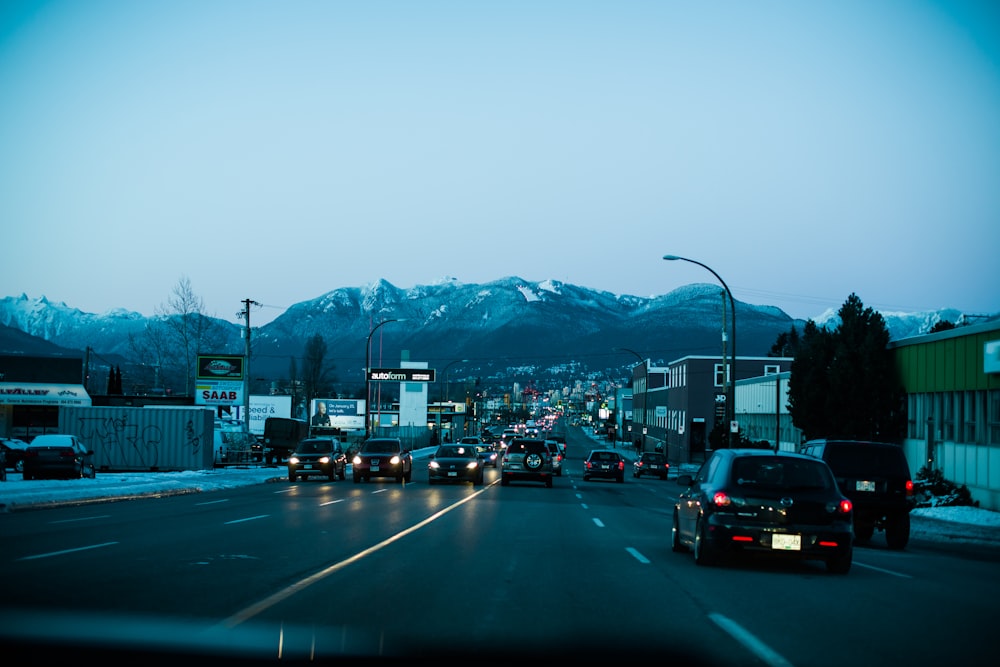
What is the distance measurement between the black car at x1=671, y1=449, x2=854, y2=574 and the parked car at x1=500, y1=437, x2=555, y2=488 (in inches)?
1094

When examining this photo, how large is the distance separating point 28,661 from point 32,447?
34.7m

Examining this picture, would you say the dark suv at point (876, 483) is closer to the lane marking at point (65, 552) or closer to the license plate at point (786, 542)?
the license plate at point (786, 542)

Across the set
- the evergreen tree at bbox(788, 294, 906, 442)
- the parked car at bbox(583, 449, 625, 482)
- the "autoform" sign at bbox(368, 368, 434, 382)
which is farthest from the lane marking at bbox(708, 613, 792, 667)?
the "autoform" sign at bbox(368, 368, 434, 382)

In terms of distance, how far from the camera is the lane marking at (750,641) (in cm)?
837

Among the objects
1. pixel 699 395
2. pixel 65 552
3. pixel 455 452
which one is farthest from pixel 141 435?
pixel 699 395

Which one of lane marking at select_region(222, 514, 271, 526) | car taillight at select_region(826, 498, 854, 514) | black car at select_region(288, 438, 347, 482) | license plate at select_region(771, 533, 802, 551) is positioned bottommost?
black car at select_region(288, 438, 347, 482)

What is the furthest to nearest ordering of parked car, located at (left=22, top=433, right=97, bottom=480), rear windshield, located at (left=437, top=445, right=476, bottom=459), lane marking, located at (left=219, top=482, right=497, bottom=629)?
rear windshield, located at (left=437, top=445, right=476, bottom=459)
parked car, located at (left=22, top=433, right=97, bottom=480)
lane marking, located at (left=219, top=482, right=497, bottom=629)

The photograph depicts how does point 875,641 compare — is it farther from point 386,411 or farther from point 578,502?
point 386,411

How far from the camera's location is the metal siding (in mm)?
50406

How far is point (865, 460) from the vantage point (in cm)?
2078

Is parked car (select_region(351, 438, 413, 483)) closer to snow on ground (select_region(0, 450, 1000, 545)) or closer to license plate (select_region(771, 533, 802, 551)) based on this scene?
snow on ground (select_region(0, 450, 1000, 545))

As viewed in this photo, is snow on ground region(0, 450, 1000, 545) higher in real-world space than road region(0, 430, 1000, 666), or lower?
lower

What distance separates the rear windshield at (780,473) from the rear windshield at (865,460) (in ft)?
21.2

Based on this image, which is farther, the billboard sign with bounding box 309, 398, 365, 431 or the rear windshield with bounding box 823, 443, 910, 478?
the billboard sign with bounding box 309, 398, 365, 431
